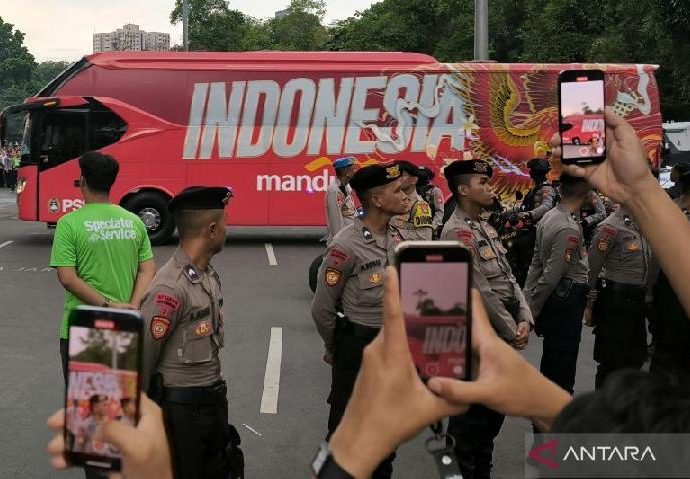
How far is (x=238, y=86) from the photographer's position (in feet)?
50.9

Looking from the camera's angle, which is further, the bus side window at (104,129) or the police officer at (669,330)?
the bus side window at (104,129)

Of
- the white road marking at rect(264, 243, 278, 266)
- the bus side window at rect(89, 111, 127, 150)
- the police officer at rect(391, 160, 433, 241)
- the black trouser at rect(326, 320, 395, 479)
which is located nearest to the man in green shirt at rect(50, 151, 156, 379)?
the black trouser at rect(326, 320, 395, 479)

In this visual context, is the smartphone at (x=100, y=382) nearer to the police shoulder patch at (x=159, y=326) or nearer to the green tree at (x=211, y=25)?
the police shoulder patch at (x=159, y=326)

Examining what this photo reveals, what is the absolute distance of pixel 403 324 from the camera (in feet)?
4.56

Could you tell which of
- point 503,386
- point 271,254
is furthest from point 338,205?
point 503,386

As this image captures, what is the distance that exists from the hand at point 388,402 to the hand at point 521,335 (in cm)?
344

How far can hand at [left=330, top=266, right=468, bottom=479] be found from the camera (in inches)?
54.6

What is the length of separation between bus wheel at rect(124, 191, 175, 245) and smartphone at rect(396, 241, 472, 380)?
14227 mm

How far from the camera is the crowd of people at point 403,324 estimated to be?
1407mm

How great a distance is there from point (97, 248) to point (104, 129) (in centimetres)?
1148

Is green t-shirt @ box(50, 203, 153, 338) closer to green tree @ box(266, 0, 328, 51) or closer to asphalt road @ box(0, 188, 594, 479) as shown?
asphalt road @ box(0, 188, 594, 479)

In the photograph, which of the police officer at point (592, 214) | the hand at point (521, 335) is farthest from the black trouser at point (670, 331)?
the police officer at point (592, 214)

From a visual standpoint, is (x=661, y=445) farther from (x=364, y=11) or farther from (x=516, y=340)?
(x=364, y=11)

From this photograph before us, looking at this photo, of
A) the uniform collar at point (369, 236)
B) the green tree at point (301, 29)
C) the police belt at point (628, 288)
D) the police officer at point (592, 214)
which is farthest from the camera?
the green tree at point (301, 29)
